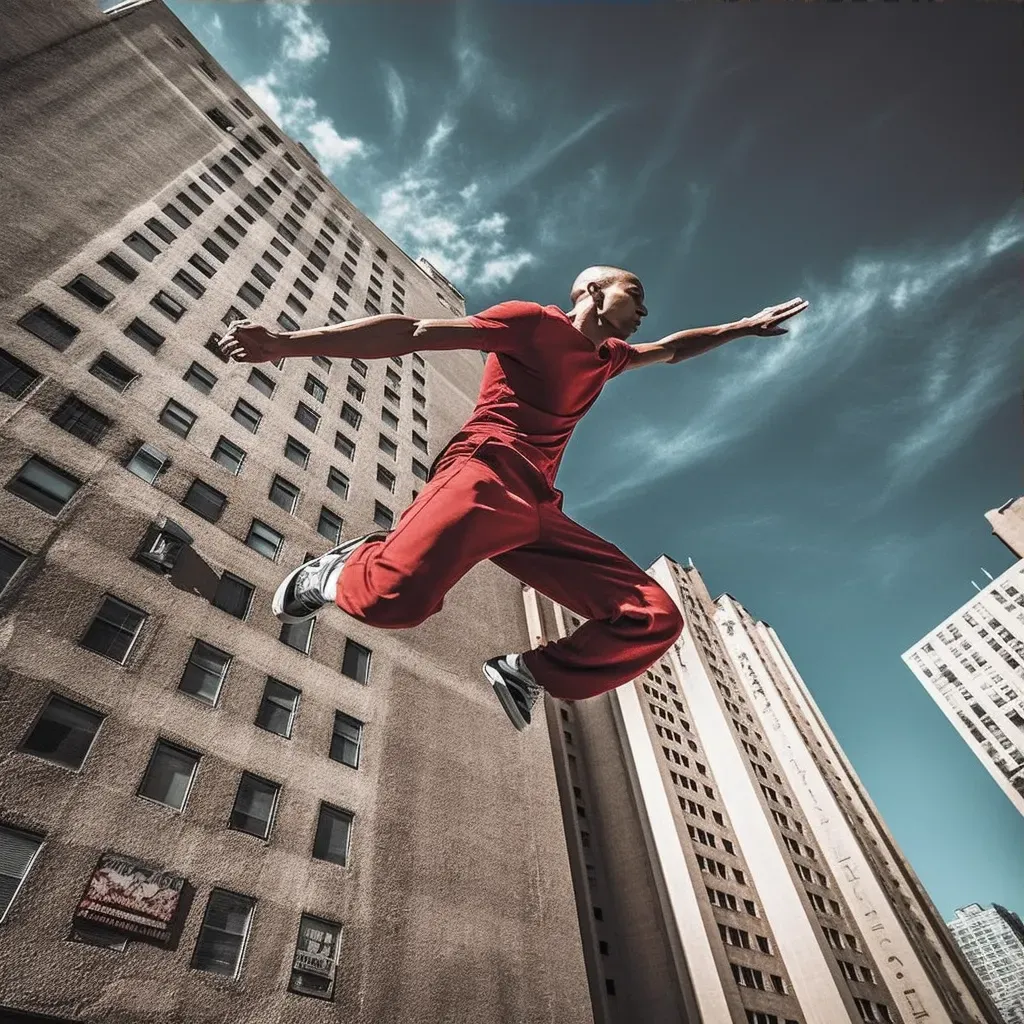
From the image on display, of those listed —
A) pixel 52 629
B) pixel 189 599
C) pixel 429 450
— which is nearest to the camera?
pixel 52 629

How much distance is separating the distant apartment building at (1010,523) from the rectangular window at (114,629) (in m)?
65.1

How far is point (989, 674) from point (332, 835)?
7518 cm

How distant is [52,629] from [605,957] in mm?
40335

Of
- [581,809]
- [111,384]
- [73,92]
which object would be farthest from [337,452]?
[581,809]

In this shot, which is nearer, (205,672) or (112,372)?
(205,672)

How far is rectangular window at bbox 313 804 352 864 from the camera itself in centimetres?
1178

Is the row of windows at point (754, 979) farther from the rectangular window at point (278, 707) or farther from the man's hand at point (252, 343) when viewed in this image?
the man's hand at point (252, 343)

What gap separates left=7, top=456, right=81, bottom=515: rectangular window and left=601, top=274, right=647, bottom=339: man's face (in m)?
11.6

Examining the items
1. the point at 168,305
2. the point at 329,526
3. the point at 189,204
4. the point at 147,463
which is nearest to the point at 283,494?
the point at 329,526

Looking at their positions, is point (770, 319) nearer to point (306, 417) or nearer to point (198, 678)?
point (198, 678)

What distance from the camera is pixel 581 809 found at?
45.3m

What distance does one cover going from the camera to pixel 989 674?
64.1 meters

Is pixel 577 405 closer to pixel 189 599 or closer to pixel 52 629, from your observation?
pixel 52 629

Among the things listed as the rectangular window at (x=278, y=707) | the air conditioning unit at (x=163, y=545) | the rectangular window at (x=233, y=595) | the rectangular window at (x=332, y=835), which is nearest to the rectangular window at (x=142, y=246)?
the air conditioning unit at (x=163, y=545)
